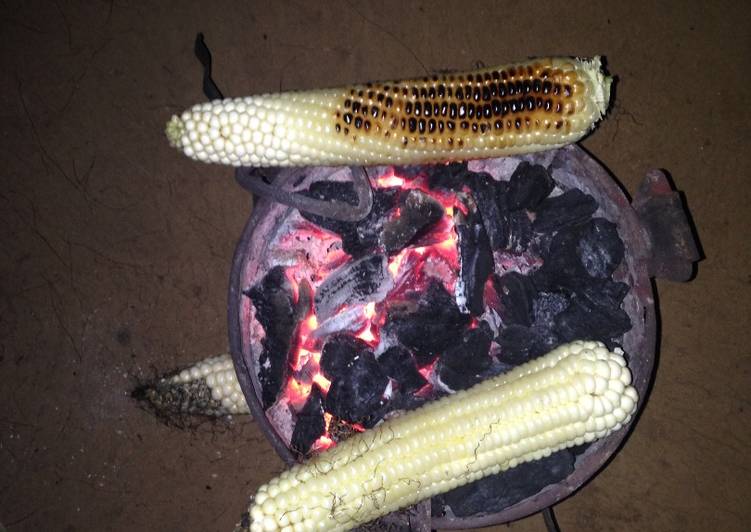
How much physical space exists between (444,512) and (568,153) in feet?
4.65

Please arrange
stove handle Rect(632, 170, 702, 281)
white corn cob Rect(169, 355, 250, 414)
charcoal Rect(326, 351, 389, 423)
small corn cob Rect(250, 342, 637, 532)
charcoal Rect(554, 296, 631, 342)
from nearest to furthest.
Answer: small corn cob Rect(250, 342, 637, 532) → stove handle Rect(632, 170, 702, 281) → charcoal Rect(554, 296, 631, 342) → charcoal Rect(326, 351, 389, 423) → white corn cob Rect(169, 355, 250, 414)

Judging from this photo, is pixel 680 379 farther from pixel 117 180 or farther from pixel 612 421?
pixel 117 180

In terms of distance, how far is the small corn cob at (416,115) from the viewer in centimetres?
192

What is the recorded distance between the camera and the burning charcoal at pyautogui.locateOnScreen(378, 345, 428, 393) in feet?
7.09

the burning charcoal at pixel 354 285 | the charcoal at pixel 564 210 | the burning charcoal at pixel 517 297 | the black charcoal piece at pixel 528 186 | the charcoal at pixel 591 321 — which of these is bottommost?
the charcoal at pixel 591 321

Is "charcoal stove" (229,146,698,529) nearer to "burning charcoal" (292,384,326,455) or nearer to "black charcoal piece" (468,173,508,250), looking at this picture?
"burning charcoal" (292,384,326,455)

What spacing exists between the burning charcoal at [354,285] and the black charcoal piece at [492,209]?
16.6 inches

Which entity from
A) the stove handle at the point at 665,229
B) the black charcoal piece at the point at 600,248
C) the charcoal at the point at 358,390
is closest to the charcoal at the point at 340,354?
the charcoal at the point at 358,390

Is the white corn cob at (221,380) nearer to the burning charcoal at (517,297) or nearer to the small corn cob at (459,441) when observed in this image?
the small corn cob at (459,441)

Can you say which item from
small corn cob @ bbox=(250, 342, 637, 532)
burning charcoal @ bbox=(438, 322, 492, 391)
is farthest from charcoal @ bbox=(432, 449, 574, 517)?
burning charcoal @ bbox=(438, 322, 492, 391)

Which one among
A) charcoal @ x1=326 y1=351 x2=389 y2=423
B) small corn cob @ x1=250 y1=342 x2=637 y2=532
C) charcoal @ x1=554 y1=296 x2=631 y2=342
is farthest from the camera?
charcoal @ x1=326 y1=351 x2=389 y2=423

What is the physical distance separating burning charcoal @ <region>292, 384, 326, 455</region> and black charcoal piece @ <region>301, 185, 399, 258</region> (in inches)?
24.5

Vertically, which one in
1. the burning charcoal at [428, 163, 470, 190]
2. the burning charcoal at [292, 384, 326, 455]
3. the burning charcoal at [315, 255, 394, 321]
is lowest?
the burning charcoal at [292, 384, 326, 455]

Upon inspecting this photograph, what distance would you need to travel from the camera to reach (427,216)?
2.15 m
